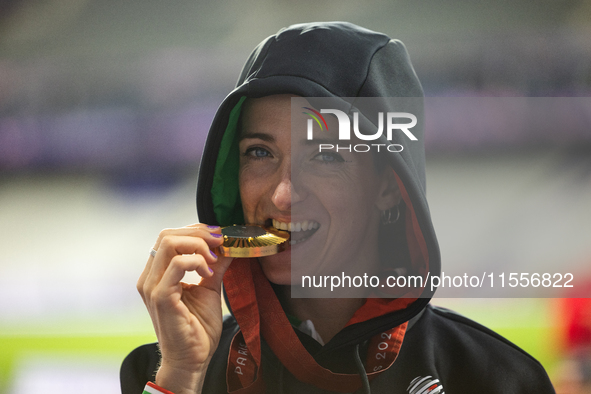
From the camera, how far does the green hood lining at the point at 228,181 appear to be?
3.57ft

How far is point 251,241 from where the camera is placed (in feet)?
2.89

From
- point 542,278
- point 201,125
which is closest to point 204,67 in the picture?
point 201,125

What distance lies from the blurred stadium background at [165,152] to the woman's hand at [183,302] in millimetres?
871

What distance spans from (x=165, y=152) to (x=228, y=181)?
71 cm

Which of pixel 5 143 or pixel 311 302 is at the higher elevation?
pixel 5 143

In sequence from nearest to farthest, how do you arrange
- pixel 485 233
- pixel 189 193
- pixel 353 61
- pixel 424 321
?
pixel 353 61, pixel 424 321, pixel 485 233, pixel 189 193

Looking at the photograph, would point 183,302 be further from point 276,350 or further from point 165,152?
point 165,152

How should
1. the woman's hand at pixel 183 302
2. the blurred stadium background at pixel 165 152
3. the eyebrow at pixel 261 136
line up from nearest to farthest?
1. the woman's hand at pixel 183 302
2. the eyebrow at pixel 261 136
3. the blurred stadium background at pixel 165 152

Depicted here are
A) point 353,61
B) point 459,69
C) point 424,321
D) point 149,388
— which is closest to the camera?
point 149,388

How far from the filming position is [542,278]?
1.55 metres

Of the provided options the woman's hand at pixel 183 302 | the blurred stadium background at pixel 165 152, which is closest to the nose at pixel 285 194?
the woman's hand at pixel 183 302

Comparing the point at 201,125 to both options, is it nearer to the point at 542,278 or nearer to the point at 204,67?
the point at 204,67

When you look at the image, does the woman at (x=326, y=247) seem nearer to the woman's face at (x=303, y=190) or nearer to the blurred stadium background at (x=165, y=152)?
the woman's face at (x=303, y=190)

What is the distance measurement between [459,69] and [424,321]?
99cm
